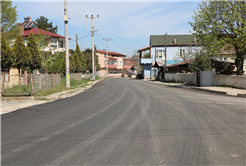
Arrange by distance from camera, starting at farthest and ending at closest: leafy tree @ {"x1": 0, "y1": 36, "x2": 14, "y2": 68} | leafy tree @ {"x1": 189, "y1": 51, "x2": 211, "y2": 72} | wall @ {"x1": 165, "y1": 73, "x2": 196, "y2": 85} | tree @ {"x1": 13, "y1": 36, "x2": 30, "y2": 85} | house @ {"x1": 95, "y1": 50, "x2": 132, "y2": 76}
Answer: house @ {"x1": 95, "y1": 50, "x2": 132, "y2": 76} → wall @ {"x1": 165, "y1": 73, "x2": 196, "y2": 85} → leafy tree @ {"x1": 189, "y1": 51, "x2": 211, "y2": 72} → tree @ {"x1": 13, "y1": 36, "x2": 30, "y2": 85} → leafy tree @ {"x1": 0, "y1": 36, "x2": 14, "y2": 68}

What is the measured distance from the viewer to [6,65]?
59.8ft

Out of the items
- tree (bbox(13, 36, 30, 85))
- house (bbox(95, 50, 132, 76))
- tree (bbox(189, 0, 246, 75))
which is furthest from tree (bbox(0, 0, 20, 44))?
house (bbox(95, 50, 132, 76))

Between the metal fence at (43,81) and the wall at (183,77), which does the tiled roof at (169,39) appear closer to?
the wall at (183,77)

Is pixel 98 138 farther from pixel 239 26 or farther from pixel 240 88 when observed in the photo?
pixel 239 26

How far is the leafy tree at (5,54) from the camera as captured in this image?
56.6 ft

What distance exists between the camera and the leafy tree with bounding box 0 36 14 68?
679 inches

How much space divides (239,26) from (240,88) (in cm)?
608

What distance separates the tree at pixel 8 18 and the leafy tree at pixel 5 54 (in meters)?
14.0

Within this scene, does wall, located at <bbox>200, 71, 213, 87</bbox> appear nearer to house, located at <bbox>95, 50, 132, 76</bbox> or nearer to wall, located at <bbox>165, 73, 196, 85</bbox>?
wall, located at <bbox>165, 73, 196, 85</bbox>

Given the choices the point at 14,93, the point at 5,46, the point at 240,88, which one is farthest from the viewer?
the point at 240,88

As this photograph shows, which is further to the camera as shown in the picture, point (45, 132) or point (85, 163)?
point (45, 132)

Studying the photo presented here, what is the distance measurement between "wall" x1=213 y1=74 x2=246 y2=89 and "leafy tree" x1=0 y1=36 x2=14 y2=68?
19739mm

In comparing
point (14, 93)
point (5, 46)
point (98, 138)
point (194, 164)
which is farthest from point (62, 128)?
point (5, 46)

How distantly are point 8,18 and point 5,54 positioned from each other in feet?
51.1
